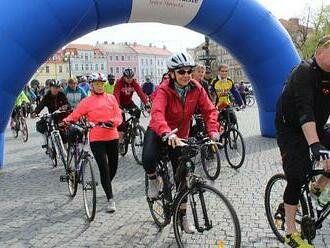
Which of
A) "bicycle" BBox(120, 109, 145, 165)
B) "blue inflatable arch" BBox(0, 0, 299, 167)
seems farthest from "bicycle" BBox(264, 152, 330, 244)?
"blue inflatable arch" BBox(0, 0, 299, 167)

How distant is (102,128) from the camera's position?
5.80 m

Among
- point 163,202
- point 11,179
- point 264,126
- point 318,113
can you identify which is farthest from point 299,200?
point 264,126

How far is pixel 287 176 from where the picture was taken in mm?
3695

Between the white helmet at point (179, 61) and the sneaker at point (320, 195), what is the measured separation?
156 centimetres

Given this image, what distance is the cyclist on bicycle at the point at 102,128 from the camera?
5.78 meters

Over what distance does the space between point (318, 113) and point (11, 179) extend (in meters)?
6.02

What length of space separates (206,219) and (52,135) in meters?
4.72

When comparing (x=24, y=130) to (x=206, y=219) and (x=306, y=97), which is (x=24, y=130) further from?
(x=306, y=97)

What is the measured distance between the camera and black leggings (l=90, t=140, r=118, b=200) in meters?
5.76

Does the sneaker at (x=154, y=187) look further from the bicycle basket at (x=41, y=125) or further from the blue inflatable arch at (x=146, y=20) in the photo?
the blue inflatable arch at (x=146, y=20)

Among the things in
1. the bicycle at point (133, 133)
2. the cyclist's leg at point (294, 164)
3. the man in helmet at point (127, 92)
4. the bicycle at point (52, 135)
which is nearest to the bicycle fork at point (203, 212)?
the cyclist's leg at point (294, 164)

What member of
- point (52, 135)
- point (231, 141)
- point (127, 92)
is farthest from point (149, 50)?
point (52, 135)

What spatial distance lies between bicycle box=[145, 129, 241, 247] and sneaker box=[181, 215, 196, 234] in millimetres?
30

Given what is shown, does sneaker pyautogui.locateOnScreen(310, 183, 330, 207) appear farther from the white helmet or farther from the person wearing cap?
the person wearing cap
